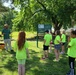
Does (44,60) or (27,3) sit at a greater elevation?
(27,3)

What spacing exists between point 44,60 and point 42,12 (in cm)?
2028

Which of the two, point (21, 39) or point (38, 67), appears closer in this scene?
point (21, 39)

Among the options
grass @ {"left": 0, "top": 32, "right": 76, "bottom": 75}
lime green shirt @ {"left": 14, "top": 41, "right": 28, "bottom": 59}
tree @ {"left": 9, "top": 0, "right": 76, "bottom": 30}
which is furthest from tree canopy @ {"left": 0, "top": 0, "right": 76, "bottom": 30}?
lime green shirt @ {"left": 14, "top": 41, "right": 28, "bottom": 59}

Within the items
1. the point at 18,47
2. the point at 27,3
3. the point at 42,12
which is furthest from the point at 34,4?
the point at 18,47

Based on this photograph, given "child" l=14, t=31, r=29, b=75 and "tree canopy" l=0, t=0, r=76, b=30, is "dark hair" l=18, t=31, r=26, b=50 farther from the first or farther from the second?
"tree canopy" l=0, t=0, r=76, b=30

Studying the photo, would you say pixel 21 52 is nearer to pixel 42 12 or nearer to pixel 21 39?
pixel 21 39

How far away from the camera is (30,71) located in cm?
1091

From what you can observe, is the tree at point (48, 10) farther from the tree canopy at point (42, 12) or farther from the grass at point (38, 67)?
the grass at point (38, 67)

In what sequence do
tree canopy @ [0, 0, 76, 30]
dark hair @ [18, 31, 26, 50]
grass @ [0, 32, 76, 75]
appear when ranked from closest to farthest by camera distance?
dark hair @ [18, 31, 26, 50] < grass @ [0, 32, 76, 75] < tree canopy @ [0, 0, 76, 30]

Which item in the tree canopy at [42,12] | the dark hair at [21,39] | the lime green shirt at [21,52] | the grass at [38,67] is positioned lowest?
the grass at [38,67]

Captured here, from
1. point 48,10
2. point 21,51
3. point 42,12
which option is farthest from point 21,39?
point 42,12

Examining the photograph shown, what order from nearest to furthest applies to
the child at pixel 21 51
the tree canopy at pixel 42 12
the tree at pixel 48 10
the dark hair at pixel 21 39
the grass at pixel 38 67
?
the dark hair at pixel 21 39 < the child at pixel 21 51 < the grass at pixel 38 67 < the tree at pixel 48 10 < the tree canopy at pixel 42 12

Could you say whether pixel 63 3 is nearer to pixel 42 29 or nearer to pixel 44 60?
pixel 42 29

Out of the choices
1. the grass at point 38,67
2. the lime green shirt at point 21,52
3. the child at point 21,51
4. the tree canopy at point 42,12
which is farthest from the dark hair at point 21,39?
the tree canopy at point 42,12
